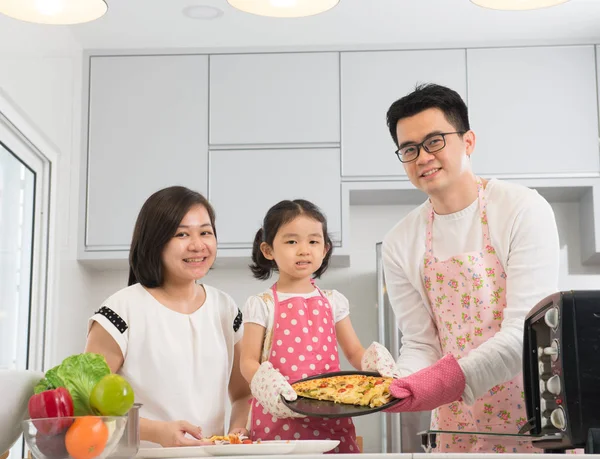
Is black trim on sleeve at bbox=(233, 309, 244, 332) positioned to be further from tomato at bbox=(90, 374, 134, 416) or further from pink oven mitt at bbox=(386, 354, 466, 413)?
tomato at bbox=(90, 374, 134, 416)

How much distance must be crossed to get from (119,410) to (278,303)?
1051 mm

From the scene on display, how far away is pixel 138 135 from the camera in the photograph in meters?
3.60

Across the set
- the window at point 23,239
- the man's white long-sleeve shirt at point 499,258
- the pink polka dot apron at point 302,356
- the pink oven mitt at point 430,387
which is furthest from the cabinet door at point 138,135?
the pink oven mitt at point 430,387

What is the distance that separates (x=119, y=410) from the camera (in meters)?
1.00

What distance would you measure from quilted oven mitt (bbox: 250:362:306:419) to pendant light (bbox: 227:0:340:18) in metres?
0.71

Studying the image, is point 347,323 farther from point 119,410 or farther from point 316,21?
point 316,21

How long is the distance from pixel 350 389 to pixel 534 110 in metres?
2.35

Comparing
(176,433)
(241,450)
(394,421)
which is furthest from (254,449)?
(394,421)

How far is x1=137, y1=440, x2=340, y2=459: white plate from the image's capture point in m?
1.13

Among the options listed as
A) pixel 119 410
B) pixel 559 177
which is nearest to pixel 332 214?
pixel 559 177

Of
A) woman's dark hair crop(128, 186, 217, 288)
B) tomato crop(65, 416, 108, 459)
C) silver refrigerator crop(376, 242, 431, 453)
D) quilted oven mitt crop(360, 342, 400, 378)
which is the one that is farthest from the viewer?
silver refrigerator crop(376, 242, 431, 453)

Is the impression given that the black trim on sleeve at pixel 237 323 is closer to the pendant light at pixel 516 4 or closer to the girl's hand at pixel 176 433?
the girl's hand at pixel 176 433

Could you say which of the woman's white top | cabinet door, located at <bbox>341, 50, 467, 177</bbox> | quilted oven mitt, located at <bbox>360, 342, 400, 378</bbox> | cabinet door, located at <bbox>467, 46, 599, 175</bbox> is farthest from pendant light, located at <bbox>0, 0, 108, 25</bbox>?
cabinet door, located at <bbox>467, 46, 599, 175</bbox>

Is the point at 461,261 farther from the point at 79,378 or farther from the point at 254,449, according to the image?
the point at 79,378
